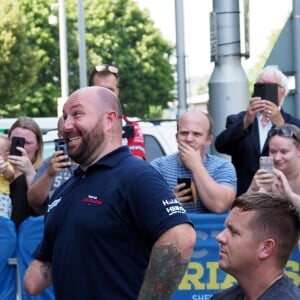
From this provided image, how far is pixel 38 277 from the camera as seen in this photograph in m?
4.36

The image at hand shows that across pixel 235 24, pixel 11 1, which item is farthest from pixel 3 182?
pixel 11 1

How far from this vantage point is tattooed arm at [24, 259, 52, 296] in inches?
172

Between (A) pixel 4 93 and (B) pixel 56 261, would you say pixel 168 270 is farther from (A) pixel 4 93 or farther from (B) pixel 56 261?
(A) pixel 4 93

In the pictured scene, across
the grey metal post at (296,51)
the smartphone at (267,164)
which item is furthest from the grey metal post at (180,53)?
the smartphone at (267,164)

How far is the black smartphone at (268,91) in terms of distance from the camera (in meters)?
6.84

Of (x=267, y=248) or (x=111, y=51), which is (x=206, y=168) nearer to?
(x=267, y=248)

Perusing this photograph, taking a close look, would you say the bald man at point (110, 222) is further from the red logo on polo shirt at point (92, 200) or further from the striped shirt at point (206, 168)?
the striped shirt at point (206, 168)

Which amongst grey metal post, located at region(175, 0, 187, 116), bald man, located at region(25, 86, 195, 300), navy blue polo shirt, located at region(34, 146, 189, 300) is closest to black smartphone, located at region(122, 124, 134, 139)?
bald man, located at region(25, 86, 195, 300)

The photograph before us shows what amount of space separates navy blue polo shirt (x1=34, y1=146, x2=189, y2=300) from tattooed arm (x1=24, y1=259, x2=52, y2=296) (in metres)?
0.37

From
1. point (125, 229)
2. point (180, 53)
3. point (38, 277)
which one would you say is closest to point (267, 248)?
point (125, 229)

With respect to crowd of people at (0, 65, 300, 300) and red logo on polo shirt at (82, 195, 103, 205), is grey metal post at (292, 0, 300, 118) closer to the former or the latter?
crowd of people at (0, 65, 300, 300)

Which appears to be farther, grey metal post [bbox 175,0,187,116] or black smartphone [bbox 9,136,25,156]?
grey metal post [bbox 175,0,187,116]

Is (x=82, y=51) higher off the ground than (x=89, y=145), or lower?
higher

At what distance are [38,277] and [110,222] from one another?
676 millimetres
